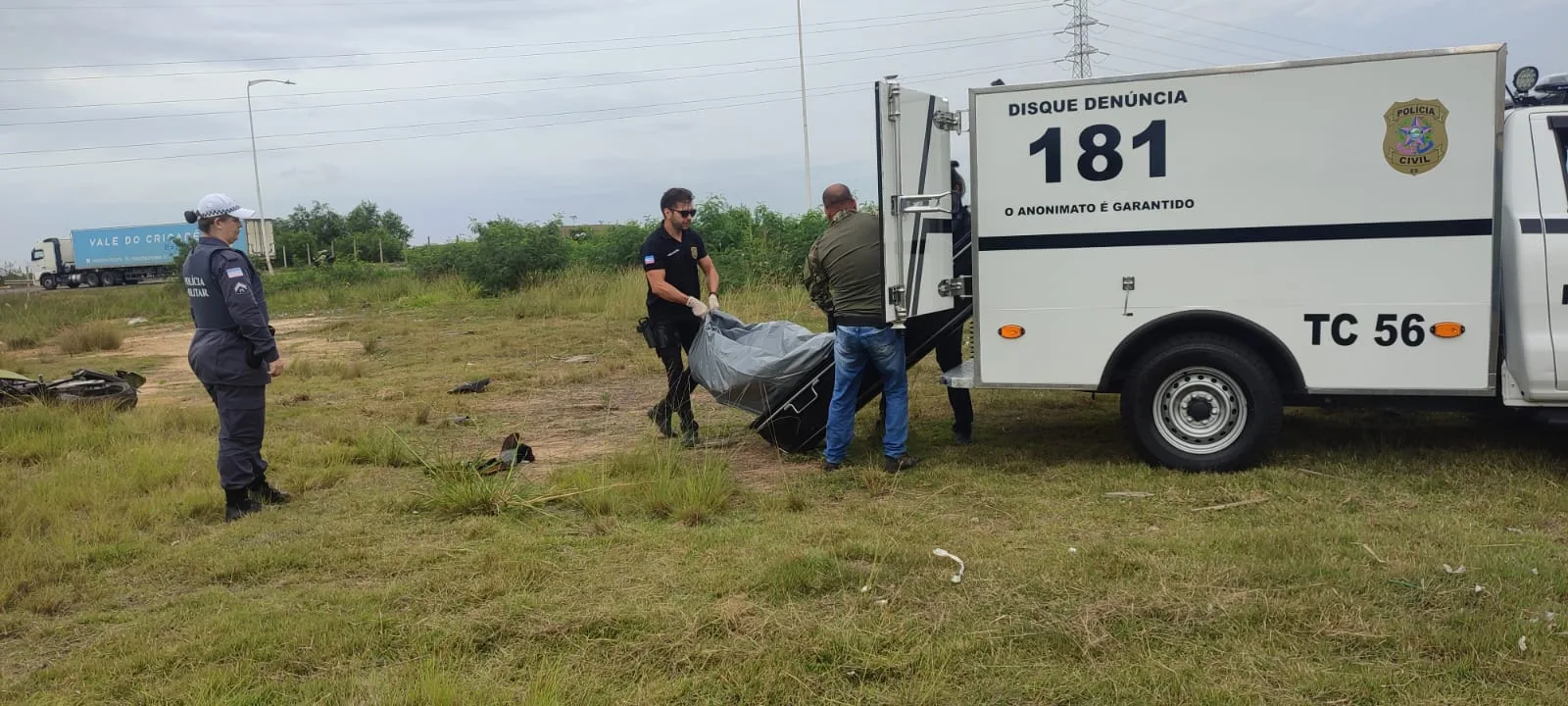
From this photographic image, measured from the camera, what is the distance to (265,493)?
6102mm

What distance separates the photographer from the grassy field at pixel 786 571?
3.51 metres

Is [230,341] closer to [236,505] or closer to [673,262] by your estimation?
[236,505]

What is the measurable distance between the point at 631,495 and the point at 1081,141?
3.29 m

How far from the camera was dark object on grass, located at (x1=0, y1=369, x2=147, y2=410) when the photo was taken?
8.64 m

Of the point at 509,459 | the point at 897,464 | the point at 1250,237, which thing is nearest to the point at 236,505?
the point at 509,459

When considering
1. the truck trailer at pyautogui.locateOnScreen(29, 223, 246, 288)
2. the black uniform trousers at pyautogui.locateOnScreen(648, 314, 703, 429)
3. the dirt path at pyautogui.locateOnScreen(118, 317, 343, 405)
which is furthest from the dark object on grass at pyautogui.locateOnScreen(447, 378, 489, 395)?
the truck trailer at pyautogui.locateOnScreen(29, 223, 246, 288)

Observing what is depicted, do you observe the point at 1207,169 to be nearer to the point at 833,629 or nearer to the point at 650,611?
the point at 833,629

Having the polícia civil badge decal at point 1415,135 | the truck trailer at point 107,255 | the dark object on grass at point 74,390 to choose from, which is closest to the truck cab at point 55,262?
the truck trailer at point 107,255

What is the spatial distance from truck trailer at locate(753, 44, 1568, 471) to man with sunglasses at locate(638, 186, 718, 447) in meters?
1.84

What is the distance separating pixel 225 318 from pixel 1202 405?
18.2 ft

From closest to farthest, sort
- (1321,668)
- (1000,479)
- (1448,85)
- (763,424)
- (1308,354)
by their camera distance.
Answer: (1321,668) < (1448,85) < (1308,354) < (1000,479) < (763,424)

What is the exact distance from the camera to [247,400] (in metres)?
5.80

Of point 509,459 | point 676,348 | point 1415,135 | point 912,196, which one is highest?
point 1415,135

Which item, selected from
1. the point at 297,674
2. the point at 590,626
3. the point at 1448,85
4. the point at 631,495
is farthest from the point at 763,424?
the point at 1448,85
